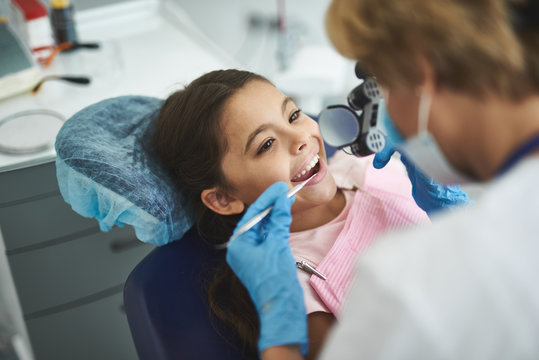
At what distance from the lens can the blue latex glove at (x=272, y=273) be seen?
923mm

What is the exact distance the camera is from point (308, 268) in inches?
45.8

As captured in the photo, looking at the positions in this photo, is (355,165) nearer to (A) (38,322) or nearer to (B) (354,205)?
(B) (354,205)

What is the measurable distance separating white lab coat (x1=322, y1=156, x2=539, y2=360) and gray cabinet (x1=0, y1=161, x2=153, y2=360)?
103cm

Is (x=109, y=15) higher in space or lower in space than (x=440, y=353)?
→ lower

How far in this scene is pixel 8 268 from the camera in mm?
1406

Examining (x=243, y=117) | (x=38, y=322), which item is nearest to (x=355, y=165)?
(x=243, y=117)

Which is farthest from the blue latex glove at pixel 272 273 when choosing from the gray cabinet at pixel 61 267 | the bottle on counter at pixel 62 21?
the bottle on counter at pixel 62 21

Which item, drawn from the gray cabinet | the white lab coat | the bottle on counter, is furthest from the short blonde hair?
the bottle on counter

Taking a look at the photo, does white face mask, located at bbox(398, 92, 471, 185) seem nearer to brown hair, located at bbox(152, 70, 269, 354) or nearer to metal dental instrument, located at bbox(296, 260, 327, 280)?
metal dental instrument, located at bbox(296, 260, 327, 280)

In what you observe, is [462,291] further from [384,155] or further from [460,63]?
[384,155]

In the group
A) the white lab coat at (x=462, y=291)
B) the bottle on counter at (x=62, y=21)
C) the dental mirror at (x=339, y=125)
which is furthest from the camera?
the bottle on counter at (x=62, y=21)

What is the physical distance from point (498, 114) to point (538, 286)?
221 mm

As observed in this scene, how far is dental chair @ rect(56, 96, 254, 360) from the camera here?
1.10 m

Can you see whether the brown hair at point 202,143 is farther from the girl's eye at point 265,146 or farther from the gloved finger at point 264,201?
the gloved finger at point 264,201
